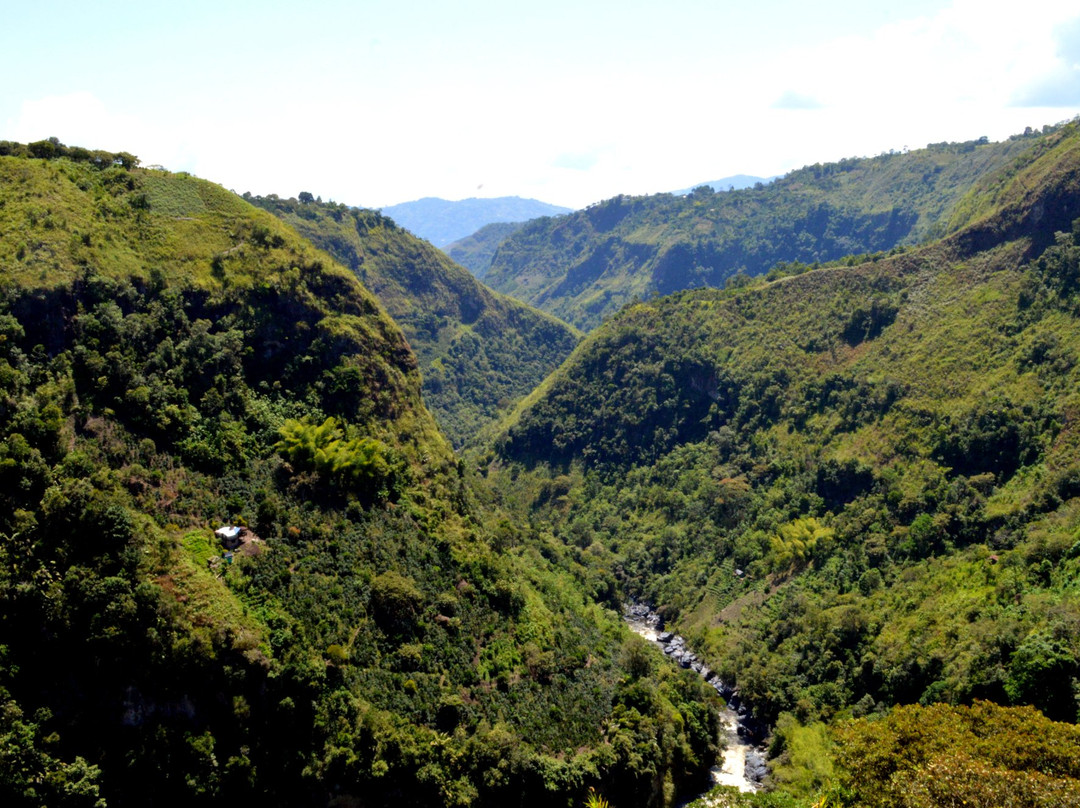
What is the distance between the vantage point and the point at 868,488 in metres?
77.5

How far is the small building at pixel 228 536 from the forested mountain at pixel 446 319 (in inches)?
3541

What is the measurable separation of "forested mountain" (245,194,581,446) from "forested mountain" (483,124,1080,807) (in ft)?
92.0

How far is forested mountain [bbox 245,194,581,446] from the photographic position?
150 m

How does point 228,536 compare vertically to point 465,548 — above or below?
above

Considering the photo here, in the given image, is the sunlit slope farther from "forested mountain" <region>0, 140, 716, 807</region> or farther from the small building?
the small building

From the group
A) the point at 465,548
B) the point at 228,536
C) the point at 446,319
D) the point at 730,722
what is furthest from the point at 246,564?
the point at 446,319

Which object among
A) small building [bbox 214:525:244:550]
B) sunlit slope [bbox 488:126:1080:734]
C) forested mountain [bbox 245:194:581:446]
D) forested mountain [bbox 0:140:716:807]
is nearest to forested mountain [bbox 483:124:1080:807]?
sunlit slope [bbox 488:126:1080:734]

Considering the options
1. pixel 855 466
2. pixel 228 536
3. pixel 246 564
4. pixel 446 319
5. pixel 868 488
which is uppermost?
pixel 446 319

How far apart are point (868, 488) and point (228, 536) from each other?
63045 millimetres

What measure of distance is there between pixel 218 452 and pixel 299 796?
22433 millimetres

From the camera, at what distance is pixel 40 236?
5031 cm

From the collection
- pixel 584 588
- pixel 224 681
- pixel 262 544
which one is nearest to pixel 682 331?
pixel 584 588

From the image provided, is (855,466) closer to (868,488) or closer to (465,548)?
(868,488)

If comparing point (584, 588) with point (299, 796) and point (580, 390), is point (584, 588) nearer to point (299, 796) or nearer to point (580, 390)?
point (299, 796)
